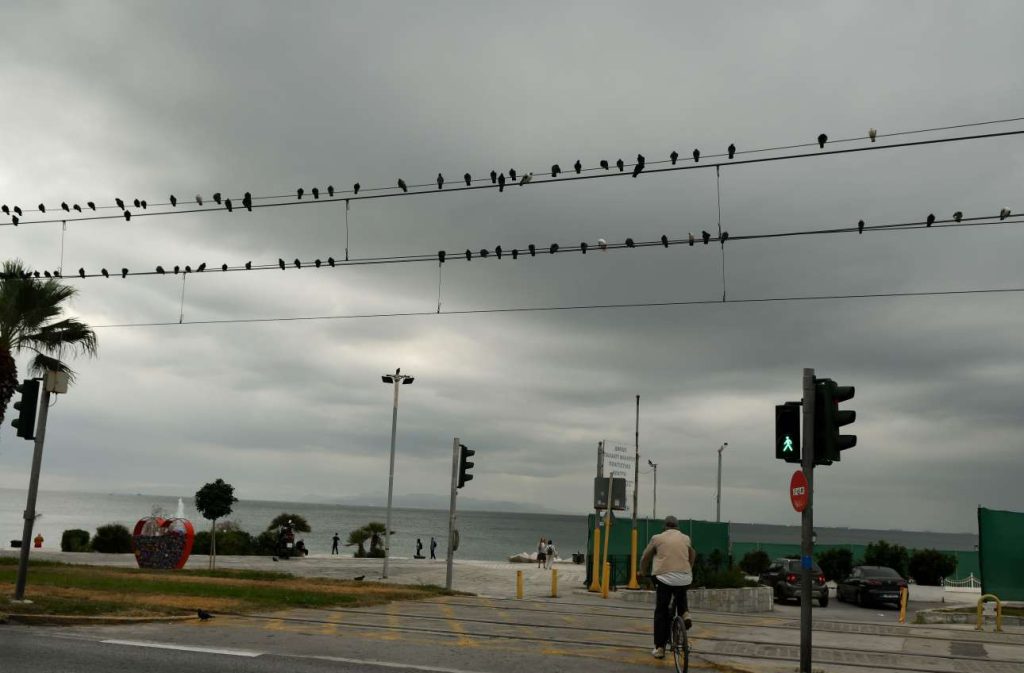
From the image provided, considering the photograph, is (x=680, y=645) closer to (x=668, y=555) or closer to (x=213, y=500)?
(x=668, y=555)

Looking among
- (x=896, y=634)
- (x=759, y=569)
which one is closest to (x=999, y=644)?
(x=896, y=634)

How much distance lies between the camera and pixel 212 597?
1712cm

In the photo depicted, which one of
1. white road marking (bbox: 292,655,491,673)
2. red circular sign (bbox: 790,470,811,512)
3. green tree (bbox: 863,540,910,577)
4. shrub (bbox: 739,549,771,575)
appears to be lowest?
shrub (bbox: 739,549,771,575)

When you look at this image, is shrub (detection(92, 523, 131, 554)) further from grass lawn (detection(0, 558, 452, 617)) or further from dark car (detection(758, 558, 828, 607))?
dark car (detection(758, 558, 828, 607))

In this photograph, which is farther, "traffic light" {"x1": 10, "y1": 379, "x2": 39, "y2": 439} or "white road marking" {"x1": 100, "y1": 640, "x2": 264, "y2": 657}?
"traffic light" {"x1": 10, "y1": 379, "x2": 39, "y2": 439}

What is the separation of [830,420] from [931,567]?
32.4 m

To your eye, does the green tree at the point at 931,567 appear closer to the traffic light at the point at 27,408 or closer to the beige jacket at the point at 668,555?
the beige jacket at the point at 668,555

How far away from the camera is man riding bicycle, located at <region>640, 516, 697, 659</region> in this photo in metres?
10.6

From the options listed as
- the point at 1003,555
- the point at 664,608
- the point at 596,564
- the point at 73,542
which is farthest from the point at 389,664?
the point at 73,542

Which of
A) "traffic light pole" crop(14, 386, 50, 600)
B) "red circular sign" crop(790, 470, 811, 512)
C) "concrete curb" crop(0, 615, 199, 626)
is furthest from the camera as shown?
"traffic light pole" crop(14, 386, 50, 600)

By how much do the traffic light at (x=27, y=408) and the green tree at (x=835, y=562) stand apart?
112 ft

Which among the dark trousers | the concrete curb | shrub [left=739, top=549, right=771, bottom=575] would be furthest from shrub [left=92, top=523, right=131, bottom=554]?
the dark trousers

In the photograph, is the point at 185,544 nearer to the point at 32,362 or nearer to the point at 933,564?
the point at 32,362

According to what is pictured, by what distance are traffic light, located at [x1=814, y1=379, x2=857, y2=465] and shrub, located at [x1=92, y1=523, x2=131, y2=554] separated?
38.5 m
